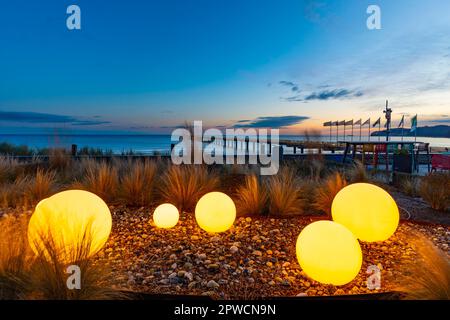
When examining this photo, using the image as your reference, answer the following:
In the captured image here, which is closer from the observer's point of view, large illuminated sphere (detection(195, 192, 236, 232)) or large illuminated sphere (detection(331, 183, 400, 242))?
large illuminated sphere (detection(331, 183, 400, 242))

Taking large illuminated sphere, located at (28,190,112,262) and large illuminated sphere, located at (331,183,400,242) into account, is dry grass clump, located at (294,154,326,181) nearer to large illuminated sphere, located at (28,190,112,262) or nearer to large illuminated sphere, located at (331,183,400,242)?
large illuminated sphere, located at (331,183,400,242)

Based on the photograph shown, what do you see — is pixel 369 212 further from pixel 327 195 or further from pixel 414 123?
pixel 414 123

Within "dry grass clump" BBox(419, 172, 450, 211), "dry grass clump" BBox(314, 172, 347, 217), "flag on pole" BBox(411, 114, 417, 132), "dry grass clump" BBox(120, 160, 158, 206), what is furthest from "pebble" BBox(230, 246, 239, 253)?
"flag on pole" BBox(411, 114, 417, 132)

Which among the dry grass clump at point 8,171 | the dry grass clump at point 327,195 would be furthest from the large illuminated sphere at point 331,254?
the dry grass clump at point 8,171

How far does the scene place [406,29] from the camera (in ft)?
30.2

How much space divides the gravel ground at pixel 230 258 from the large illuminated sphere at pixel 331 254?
0.49ft

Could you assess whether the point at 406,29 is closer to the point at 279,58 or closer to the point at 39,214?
the point at 279,58

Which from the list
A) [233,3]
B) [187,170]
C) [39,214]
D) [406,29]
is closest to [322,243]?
[39,214]

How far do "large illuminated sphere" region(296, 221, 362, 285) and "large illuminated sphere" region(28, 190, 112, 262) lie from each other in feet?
6.79

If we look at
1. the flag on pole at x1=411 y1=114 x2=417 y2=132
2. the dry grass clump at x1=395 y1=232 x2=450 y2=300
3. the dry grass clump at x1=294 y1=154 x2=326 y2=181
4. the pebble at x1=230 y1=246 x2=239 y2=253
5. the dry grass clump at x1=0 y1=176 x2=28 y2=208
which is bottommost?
the pebble at x1=230 y1=246 x2=239 y2=253

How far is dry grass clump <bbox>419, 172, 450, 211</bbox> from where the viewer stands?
19.5ft

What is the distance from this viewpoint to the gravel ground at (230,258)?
2758 millimetres

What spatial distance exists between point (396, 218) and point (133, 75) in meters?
15.3

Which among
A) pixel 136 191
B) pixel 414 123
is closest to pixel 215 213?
pixel 136 191
